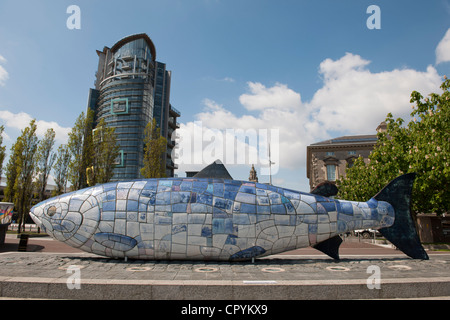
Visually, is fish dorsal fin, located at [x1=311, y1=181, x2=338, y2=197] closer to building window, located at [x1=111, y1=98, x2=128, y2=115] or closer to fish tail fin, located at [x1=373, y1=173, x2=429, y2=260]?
fish tail fin, located at [x1=373, y1=173, x2=429, y2=260]

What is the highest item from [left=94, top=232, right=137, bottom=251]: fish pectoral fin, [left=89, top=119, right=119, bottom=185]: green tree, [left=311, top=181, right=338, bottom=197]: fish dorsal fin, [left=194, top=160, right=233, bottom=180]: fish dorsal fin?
[left=89, top=119, right=119, bottom=185]: green tree

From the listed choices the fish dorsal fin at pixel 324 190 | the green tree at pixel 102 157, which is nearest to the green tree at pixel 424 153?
the fish dorsal fin at pixel 324 190

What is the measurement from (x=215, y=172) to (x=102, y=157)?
23.5 metres

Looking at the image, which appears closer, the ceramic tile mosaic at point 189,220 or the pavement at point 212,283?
the pavement at point 212,283

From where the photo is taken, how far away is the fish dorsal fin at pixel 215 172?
10.9 meters

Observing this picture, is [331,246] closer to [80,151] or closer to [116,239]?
[116,239]

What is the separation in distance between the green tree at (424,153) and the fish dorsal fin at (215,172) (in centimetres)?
1263

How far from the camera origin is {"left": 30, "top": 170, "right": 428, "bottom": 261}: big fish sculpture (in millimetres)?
8688

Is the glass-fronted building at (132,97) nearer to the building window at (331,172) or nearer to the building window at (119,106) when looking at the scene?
the building window at (119,106)

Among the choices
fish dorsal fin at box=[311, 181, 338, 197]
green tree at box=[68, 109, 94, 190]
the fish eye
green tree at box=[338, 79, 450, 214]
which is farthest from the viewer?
green tree at box=[68, 109, 94, 190]

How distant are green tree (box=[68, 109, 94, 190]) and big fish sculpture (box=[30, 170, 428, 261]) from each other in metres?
21.2

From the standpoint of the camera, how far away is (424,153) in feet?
54.0

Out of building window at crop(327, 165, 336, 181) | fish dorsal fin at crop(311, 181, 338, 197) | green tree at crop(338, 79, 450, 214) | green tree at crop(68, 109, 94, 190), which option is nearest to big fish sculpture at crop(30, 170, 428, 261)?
fish dorsal fin at crop(311, 181, 338, 197)

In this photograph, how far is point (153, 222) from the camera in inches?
342
